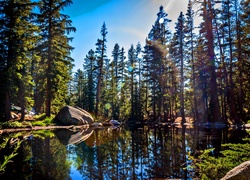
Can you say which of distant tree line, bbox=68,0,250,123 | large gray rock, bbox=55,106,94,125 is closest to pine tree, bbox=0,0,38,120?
large gray rock, bbox=55,106,94,125

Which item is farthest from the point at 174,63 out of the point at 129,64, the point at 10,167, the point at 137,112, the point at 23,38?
the point at 10,167

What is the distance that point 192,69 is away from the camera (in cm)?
2902

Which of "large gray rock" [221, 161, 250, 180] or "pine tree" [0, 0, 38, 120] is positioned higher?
"pine tree" [0, 0, 38, 120]

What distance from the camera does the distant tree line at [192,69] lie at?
2050 centimetres

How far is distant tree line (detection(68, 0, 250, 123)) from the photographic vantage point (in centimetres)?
2050

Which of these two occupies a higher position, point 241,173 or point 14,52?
point 14,52

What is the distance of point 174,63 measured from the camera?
3269cm

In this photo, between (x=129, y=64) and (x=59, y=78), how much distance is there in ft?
85.3

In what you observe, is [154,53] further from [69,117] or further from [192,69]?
[69,117]

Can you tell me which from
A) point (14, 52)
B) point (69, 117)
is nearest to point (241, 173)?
point (14, 52)

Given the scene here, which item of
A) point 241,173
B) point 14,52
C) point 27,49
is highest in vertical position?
point 27,49

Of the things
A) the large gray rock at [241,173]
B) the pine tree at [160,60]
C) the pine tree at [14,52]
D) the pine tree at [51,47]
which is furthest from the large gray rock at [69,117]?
the large gray rock at [241,173]

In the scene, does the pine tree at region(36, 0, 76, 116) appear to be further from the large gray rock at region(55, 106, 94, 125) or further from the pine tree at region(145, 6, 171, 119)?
the pine tree at region(145, 6, 171, 119)

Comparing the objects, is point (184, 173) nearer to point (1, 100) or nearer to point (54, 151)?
point (54, 151)
